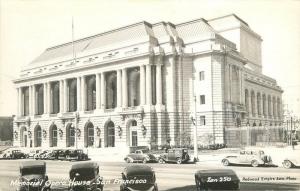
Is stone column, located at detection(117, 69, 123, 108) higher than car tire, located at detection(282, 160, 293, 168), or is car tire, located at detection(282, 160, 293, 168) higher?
stone column, located at detection(117, 69, 123, 108)

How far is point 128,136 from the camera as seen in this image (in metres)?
62.9

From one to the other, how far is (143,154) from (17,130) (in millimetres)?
47372

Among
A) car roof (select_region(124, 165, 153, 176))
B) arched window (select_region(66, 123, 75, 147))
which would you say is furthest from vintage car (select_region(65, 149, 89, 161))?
car roof (select_region(124, 165, 153, 176))

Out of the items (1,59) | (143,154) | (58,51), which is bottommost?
(143,154)

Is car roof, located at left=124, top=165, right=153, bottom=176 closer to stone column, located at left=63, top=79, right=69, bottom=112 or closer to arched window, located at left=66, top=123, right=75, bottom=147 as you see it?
arched window, located at left=66, top=123, right=75, bottom=147

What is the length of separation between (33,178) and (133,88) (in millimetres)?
45963

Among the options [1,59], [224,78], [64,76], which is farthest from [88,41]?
[1,59]

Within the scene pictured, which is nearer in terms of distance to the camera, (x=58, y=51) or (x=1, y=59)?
(x=1, y=59)

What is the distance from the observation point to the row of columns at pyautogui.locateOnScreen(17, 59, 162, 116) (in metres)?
60.5

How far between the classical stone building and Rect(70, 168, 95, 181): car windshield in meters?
32.3

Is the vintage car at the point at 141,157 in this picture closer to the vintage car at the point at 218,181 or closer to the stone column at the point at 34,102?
the vintage car at the point at 218,181

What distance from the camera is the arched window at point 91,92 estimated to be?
70.9 meters

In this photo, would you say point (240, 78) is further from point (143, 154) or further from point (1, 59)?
point (1, 59)

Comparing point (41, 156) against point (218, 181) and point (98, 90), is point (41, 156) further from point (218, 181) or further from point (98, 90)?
point (218, 181)
